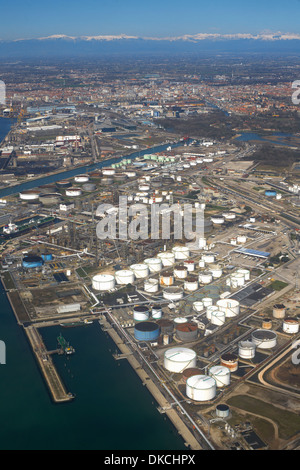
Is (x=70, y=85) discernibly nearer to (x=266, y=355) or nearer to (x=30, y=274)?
(x=30, y=274)

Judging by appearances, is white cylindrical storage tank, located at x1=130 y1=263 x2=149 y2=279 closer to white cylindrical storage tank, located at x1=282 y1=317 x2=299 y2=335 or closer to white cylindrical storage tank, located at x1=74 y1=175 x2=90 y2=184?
white cylindrical storage tank, located at x1=282 y1=317 x2=299 y2=335

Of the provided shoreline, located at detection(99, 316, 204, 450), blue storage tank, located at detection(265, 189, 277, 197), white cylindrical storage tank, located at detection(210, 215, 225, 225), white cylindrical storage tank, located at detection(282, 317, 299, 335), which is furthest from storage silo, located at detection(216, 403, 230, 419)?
blue storage tank, located at detection(265, 189, 277, 197)

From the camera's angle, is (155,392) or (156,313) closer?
(155,392)

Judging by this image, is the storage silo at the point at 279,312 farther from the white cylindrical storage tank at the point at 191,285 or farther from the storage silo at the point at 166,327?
the storage silo at the point at 166,327

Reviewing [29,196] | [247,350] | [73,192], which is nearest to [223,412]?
[247,350]

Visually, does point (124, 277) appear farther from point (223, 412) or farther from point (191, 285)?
point (223, 412)
